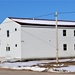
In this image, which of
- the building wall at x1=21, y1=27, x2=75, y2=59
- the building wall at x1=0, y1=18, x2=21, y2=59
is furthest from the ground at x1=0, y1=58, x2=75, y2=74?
the building wall at x1=0, y1=18, x2=21, y2=59

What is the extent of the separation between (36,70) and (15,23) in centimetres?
1808

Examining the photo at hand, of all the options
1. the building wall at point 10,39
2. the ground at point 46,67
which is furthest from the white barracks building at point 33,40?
the ground at point 46,67

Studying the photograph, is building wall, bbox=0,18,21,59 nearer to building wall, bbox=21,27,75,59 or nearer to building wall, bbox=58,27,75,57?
building wall, bbox=21,27,75,59

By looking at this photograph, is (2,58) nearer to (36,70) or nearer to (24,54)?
(24,54)

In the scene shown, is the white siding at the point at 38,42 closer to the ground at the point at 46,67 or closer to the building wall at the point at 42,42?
the building wall at the point at 42,42

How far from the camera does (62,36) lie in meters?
48.1

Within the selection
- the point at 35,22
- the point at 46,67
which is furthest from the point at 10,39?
the point at 46,67

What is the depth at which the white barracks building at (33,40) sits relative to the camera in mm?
45031

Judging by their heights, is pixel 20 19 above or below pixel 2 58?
above

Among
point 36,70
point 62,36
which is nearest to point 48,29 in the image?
point 62,36

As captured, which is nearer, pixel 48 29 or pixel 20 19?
pixel 48 29

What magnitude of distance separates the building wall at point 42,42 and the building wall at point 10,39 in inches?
32.9

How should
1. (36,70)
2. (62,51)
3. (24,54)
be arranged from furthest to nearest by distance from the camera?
(62,51) < (24,54) < (36,70)

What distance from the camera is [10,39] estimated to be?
47250 mm
